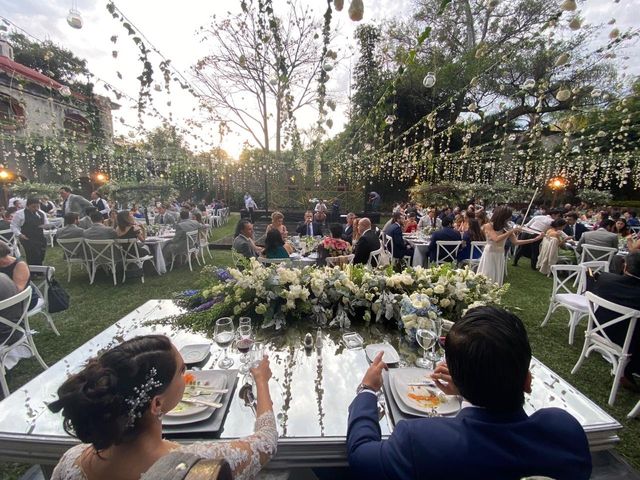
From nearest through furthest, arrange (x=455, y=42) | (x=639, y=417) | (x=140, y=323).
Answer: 1. (x=140, y=323)
2. (x=639, y=417)
3. (x=455, y=42)

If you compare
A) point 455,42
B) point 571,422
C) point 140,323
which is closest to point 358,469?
point 571,422

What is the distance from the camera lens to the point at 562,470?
34.3 inches

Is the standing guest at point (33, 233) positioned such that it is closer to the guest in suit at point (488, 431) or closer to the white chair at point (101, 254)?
the white chair at point (101, 254)

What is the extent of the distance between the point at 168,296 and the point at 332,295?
4.40m

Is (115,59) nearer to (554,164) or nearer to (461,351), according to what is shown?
(461,351)

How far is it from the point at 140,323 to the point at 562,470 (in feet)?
7.83

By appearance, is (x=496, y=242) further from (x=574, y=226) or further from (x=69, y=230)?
(x=69, y=230)

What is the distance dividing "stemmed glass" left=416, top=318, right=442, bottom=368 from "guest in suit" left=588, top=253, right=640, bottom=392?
91.0 inches

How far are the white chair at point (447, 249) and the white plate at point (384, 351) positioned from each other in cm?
450

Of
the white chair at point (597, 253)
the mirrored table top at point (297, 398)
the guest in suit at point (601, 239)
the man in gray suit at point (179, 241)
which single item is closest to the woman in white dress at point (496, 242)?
the white chair at point (597, 253)

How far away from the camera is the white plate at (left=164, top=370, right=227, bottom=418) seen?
4.05ft

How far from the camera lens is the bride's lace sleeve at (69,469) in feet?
2.95

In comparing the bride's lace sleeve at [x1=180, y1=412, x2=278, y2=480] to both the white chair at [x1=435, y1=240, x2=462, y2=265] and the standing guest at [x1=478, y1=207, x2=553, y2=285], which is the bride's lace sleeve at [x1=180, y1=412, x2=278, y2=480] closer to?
the standing guest at [x1=478, y1=207, x2=553, y2=285]

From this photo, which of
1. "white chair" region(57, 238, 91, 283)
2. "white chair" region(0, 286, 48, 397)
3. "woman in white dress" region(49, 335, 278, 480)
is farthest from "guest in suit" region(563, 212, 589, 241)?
"white chair" region(57, 238, 91, 283)
